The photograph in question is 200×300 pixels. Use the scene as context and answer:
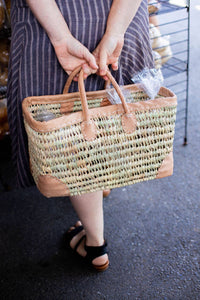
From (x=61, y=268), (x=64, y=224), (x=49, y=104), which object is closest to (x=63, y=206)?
(x=64, y=224)

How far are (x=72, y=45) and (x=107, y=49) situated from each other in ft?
0.36

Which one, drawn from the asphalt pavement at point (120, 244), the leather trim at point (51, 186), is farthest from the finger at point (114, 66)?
the asphalt pavement at point (120, 244)

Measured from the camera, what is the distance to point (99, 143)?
0.90 meters

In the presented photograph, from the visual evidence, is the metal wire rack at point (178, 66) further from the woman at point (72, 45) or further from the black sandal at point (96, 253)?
the black sandal at point (96, 253)

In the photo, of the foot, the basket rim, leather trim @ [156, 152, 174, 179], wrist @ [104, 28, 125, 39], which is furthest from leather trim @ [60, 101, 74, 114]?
the foot

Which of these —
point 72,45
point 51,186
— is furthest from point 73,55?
point 51,186

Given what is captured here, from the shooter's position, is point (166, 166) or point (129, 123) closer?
point (129, 123)

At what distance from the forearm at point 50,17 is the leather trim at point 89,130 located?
28 cm

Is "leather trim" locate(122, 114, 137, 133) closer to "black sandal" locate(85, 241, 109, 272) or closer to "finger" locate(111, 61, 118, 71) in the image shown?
"finger" locate(111, 61, 118, 71)

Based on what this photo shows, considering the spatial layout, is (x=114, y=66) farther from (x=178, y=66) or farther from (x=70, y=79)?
(x=178, y=66)

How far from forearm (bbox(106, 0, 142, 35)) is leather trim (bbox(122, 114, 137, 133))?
27 centimetres

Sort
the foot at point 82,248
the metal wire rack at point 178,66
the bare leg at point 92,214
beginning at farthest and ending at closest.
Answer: the metal wire rack at point 178,66 < the foot at point 82,248 < the bare leg at point 92,214

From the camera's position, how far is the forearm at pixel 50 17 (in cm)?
90

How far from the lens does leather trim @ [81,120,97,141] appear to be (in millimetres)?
872
